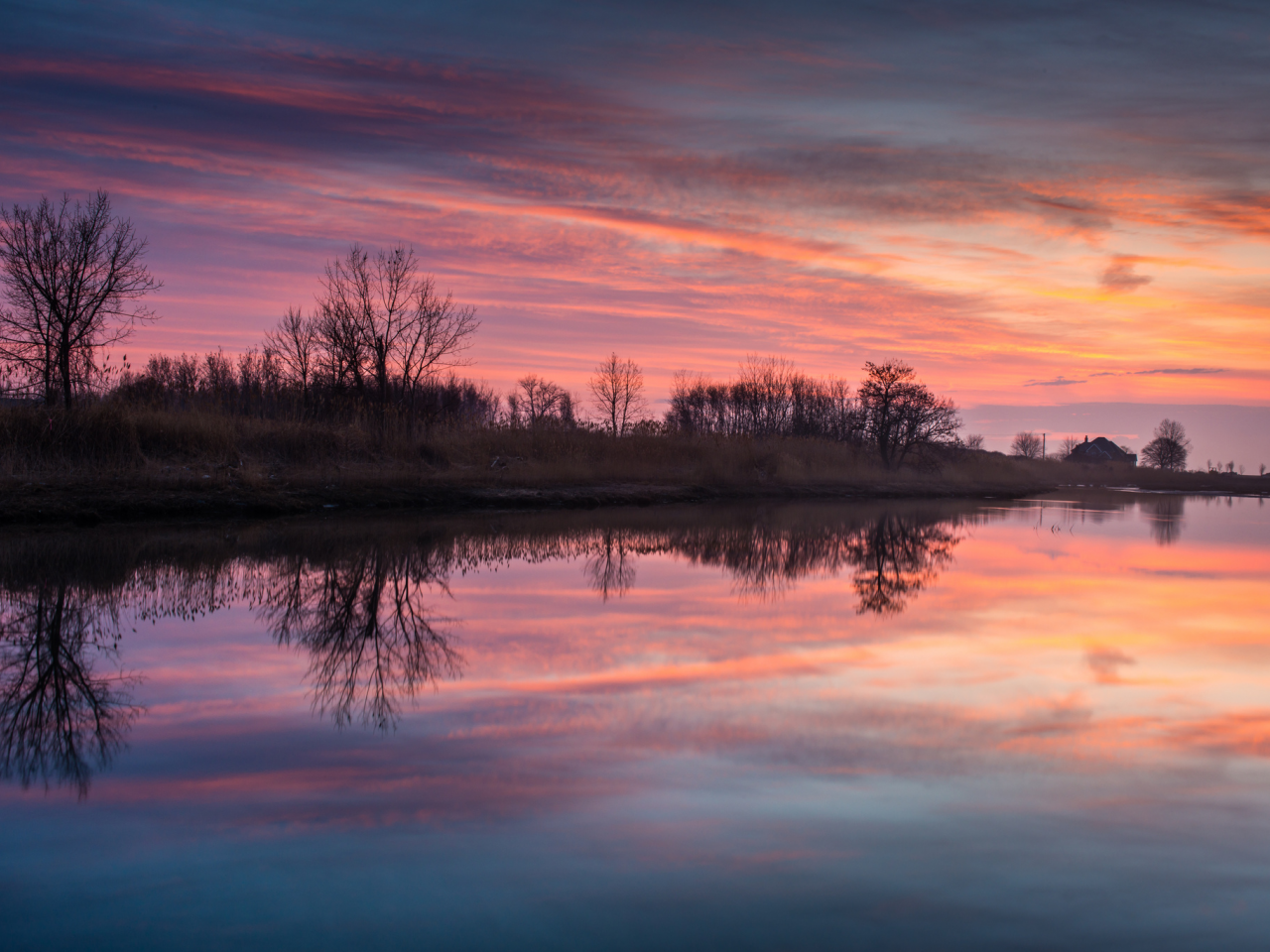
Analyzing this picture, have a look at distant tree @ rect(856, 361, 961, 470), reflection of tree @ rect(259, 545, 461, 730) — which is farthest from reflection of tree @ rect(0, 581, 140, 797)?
distant tree @ rect(856, 361, 961, 470)

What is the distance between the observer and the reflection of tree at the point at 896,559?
9.22 m

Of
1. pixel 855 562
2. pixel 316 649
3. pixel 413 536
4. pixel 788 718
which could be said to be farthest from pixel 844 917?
pixel 413 536

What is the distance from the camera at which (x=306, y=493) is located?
1691 cm

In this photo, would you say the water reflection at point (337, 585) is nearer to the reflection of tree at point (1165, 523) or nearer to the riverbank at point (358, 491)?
the reflection of tree at point (1165, 523)

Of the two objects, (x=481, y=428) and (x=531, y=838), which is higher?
(x=481, y=428)

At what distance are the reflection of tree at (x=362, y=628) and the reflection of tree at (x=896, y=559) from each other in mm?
4391

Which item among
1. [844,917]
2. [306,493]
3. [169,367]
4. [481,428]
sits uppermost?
[169,367]

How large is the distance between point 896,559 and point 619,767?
30.5 ft

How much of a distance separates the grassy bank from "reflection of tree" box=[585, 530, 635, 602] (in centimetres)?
610

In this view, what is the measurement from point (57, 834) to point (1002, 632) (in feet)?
22.2

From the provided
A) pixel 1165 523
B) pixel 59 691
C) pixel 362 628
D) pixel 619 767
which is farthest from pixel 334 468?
pixel 1165 523

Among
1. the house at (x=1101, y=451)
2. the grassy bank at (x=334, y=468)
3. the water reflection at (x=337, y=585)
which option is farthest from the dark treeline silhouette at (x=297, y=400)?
the house at (x=1101, y=451)

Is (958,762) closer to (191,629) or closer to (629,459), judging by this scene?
(191,629)

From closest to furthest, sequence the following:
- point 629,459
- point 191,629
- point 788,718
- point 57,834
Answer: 1. point 57,834
2. point 788,718
3. point 191,629
4. point 629,459
